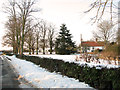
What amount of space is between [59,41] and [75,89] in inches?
1801

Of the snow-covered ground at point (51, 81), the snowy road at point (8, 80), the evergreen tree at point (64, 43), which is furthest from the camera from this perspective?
the evergreen tree at point (64, 43)

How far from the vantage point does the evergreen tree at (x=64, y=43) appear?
160 feet

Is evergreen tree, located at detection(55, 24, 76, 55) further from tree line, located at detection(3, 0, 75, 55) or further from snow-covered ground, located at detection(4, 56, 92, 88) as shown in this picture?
snow-covered ground, located at detection(4, 56, 92, 88)

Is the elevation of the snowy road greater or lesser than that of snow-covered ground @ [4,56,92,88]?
lesser

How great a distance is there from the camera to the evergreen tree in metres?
48.7

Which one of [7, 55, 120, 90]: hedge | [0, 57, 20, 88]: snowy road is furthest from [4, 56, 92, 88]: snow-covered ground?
[0, 57, 20, 88]: snowy road

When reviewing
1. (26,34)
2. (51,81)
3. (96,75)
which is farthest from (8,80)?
(26,34)

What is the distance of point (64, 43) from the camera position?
49.3 meters

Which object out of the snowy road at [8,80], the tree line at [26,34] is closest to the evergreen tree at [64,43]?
the tree line at [26,34]

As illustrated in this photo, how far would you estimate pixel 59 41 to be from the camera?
1980 inches

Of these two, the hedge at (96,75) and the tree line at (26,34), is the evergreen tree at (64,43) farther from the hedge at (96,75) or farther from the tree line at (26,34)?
the hedge at (96,75)

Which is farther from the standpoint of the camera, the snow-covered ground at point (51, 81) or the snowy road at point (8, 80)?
the snowy road at point (8, 80)

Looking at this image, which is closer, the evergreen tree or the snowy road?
the snowy road

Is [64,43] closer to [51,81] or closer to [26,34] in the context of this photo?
[26,34]
